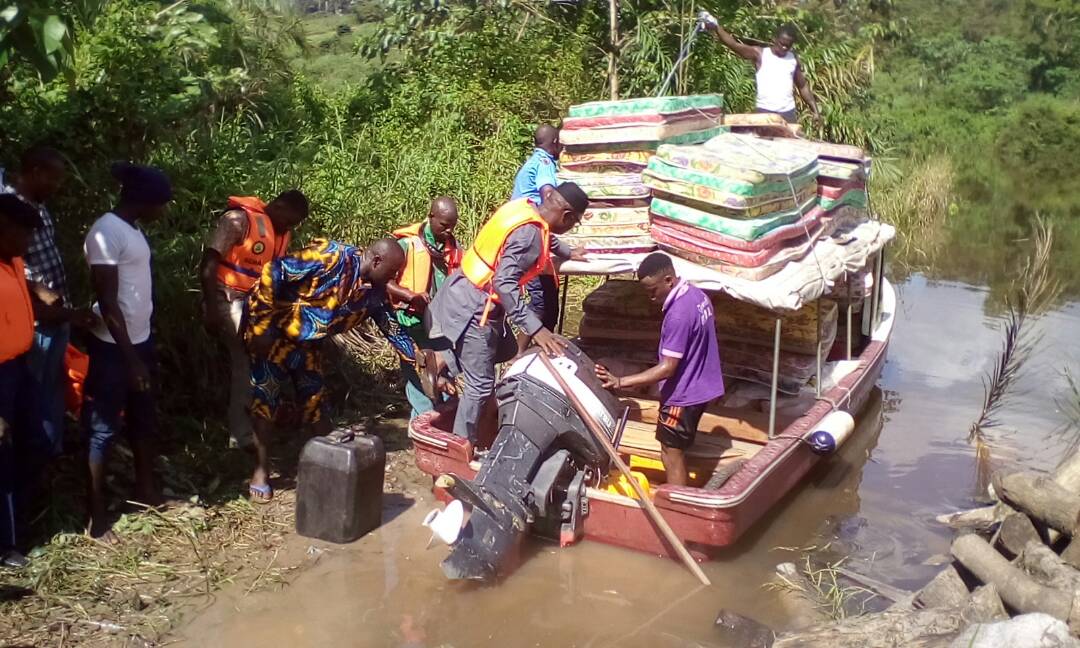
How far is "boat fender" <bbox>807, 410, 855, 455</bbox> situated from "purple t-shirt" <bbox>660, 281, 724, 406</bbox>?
34.7 inches

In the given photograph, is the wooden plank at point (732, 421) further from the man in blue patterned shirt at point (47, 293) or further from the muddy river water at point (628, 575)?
the man in blue patterned shirt at point (47, 293)

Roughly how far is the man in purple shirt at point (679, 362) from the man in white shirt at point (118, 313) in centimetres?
233

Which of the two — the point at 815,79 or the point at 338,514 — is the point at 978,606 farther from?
the point at 815,79

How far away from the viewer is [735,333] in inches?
269

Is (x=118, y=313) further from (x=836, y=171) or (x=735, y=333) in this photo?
(x=836, y=171)

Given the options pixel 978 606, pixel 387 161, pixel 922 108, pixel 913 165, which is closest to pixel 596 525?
pixel 978 606

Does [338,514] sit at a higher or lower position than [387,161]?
lower

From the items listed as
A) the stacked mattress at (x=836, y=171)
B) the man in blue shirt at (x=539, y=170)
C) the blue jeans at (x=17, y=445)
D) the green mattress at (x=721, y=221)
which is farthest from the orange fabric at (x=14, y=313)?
the stacked mattress at (x=836, y=171)

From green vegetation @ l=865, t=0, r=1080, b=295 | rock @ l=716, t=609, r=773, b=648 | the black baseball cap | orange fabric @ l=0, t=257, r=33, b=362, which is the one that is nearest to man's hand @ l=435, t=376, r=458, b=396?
rock @ l=716, t=609, r=773, b=648

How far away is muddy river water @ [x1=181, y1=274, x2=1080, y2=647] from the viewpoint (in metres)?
→ 4.80

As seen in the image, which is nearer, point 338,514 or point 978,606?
point 978,606

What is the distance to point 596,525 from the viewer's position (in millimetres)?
5496

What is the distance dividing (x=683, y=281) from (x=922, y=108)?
1015 inches

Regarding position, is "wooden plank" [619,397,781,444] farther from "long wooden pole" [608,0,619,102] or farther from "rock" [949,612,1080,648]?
"long wooden pole" [608,0,619,102]
